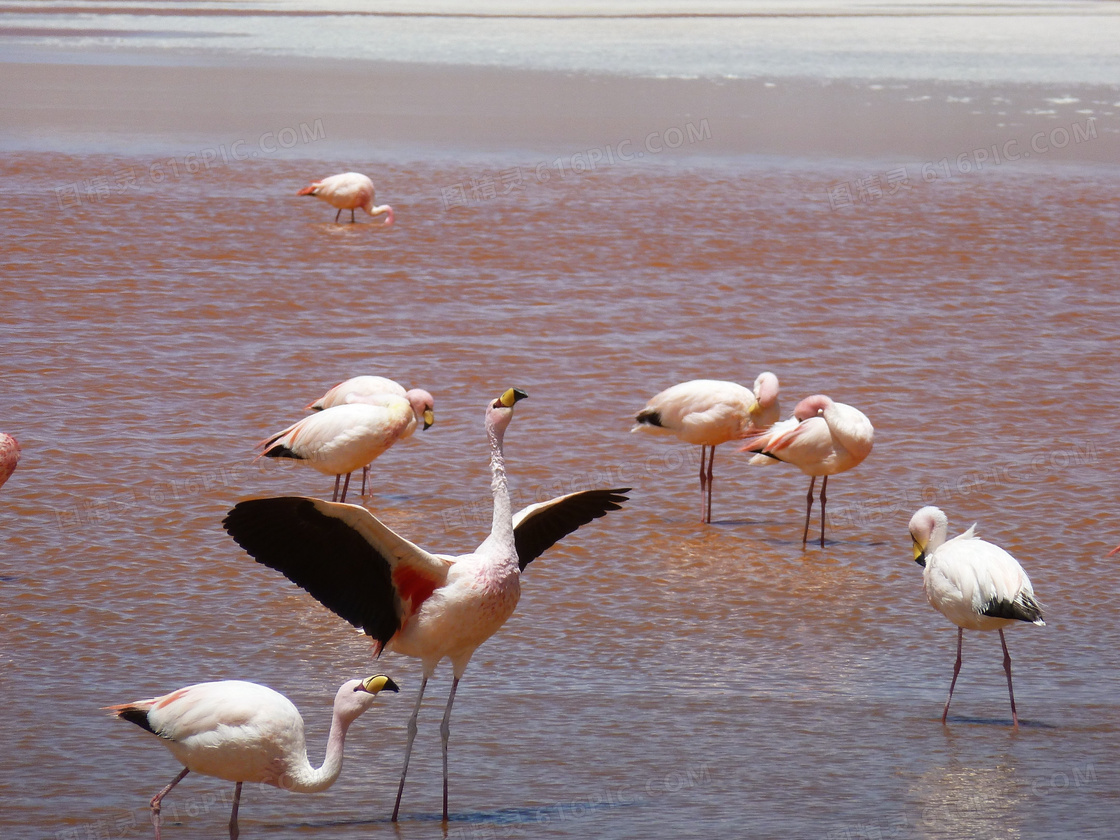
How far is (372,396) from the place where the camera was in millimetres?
8594

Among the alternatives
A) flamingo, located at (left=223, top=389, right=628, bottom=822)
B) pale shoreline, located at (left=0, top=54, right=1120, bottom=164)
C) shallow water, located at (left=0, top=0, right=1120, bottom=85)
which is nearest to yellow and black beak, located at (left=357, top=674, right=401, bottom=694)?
flamingo, located at (left=223, top=389, right=628, bottom=822)

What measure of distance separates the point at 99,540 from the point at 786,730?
3.53m

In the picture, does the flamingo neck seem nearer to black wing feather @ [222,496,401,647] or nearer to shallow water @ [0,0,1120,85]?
black wing feather @ [222,496,401,647]

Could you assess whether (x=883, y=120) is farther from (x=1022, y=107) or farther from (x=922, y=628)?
(x=922, y=628)

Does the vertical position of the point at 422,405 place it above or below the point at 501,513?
below

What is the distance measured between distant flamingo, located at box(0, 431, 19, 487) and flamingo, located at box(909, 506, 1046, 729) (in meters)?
4.00

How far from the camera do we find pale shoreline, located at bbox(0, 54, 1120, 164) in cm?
1928

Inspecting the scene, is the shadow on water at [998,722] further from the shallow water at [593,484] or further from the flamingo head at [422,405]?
the flamingo head at [422,405]

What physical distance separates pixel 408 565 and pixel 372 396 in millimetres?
3335

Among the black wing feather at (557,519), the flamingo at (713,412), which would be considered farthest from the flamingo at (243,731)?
the flamingo at (713,412)

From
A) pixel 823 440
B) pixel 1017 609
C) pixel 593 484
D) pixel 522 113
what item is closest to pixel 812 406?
pixel 823 440

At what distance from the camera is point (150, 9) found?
3916 centimetres

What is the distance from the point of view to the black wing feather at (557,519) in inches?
218

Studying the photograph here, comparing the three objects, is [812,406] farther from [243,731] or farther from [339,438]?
[243,731]
